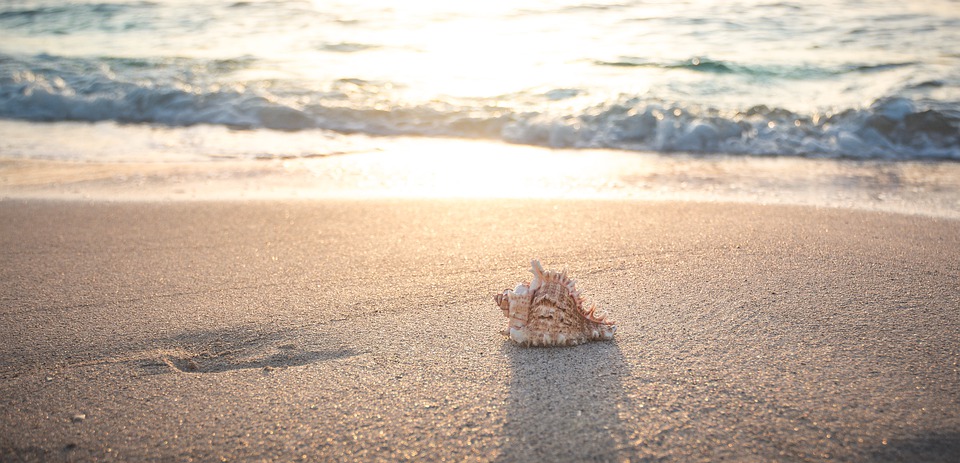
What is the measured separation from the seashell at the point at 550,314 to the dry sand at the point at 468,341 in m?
0.06

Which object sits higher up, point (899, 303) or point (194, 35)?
point (194, 35)

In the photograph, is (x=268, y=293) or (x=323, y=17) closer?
(x=268, y=293)

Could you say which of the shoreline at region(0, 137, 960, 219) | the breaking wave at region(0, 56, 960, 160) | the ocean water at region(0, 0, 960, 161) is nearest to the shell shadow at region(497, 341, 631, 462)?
the shoreline at region(0, 137, 960, 219)

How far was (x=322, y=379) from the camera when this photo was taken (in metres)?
2.29

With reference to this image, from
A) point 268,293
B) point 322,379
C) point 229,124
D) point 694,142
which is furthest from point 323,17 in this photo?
point 322,379

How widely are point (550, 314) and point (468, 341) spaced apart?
0.36 metres

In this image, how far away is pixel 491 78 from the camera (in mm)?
8664

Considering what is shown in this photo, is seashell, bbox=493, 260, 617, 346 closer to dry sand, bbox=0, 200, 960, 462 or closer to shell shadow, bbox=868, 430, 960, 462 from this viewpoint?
dry sand, bbox=0, 200, 960, 462

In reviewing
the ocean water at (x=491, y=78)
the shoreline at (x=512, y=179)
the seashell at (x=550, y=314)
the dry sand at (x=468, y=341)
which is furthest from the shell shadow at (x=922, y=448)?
the ocean water at (x=491, y=78)

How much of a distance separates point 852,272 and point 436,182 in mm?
2797

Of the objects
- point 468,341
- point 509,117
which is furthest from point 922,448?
point 509,117

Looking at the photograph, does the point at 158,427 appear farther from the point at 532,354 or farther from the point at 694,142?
the point at 694,142

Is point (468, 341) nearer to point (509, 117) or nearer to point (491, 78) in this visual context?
point (509, 117)

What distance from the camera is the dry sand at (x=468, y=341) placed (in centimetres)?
197
